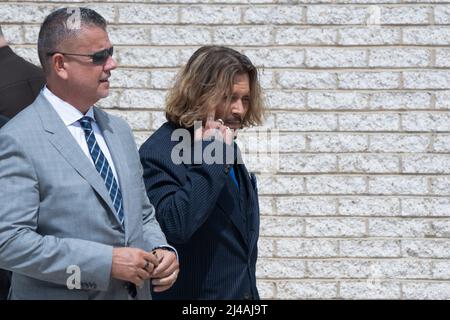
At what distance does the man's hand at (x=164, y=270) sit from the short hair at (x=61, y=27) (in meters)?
0.74

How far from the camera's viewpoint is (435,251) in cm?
602

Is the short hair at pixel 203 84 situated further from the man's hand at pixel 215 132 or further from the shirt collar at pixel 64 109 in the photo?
the shirt collar at pixel 64 109

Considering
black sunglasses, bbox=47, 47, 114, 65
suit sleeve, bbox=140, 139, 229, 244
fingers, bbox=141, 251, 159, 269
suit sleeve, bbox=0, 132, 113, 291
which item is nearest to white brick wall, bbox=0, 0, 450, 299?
suit sleeve, bbox=140, 139, 229, 244

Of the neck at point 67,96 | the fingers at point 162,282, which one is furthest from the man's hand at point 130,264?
the neck at point 67,96

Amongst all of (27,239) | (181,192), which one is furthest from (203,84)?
(27,239)

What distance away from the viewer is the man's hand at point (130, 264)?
312 centimetres

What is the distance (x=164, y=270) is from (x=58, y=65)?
30.7 inches

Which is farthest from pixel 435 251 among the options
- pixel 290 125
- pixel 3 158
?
pixel 3 158

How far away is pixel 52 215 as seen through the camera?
3.10 metres

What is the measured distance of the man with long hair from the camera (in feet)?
11.8

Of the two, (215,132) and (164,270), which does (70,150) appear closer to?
(164,270)

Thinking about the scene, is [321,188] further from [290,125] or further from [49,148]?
A: [49,148]
